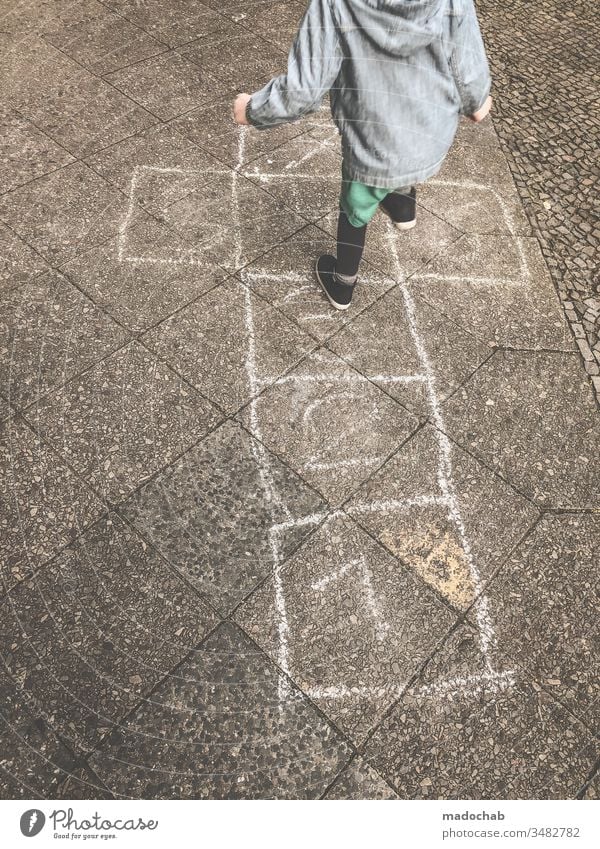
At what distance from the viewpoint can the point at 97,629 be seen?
2.41 metres

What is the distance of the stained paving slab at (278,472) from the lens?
2262mm

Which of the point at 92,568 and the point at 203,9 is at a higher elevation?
the point at 203,9

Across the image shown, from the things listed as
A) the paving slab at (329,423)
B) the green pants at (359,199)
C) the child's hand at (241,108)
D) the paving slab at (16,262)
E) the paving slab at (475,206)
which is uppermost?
the child's hand at (241,108)

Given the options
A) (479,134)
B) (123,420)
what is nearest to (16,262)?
(123,420)

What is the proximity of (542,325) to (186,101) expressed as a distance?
3.03m

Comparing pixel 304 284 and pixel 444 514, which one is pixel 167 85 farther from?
pixel 444 514

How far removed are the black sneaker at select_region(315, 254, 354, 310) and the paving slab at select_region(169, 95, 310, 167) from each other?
118cm

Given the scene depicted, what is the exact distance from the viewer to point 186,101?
4.59 m

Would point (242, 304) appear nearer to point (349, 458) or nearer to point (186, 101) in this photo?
point (349, 458)

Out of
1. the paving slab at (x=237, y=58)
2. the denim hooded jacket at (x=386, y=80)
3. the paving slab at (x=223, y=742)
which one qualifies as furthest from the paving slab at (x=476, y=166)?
the paving slab at (x=223, y=742)

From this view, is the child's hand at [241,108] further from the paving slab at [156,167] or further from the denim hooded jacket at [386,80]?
the paving slab at [156,167]

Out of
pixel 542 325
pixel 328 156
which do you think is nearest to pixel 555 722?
pixel 542 325

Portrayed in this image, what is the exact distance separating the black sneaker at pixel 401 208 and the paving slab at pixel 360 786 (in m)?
2.97
